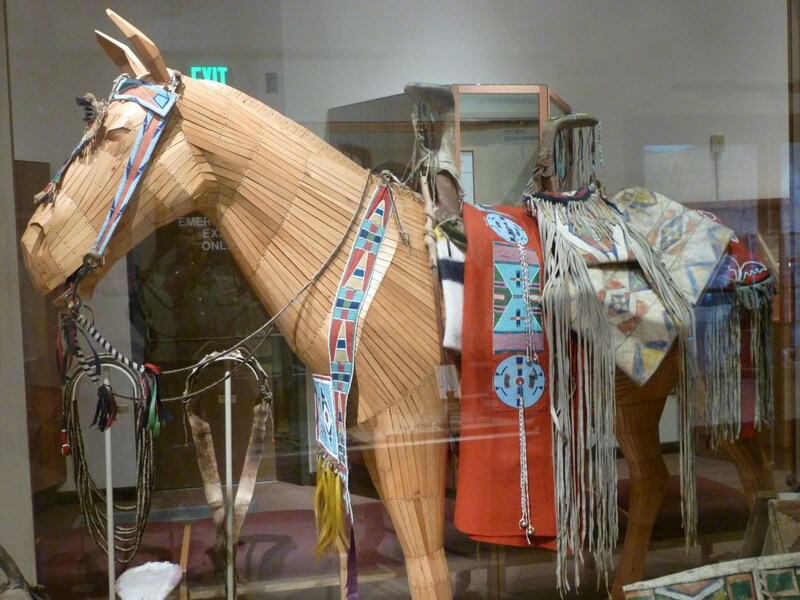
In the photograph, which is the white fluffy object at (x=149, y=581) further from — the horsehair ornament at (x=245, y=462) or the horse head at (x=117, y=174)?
the horse head at (x=117, y=174)

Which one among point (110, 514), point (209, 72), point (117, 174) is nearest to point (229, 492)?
point (110, 514)

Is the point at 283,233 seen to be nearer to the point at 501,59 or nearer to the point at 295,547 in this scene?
the point at 501,59

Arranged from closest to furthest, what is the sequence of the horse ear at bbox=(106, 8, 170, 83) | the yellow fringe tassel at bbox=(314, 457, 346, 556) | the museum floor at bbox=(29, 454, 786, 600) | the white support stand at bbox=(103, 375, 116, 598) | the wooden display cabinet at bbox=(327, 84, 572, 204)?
the horse ear at bbox=(106, 8, 170, 83)
the yellow fringe tassel at bbox=(314, 457, 346, 556)
the white support stand at bbox=(103, 375, 116, 598)
the wooden display cabinet at bbox=(327, 84, 572, 204)
the museum floor at bbox=(29, 454, 786, 600)

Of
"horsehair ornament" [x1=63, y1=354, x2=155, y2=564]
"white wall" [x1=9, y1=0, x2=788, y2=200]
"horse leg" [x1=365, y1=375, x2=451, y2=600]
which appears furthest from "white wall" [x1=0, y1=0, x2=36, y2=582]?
"horse leg" [x1=365, y1=375, x2=451, y2=600]

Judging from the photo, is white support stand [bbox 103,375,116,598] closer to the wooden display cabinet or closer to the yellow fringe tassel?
the yellow fringe tassel

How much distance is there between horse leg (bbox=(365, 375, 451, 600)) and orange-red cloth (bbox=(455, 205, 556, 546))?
0.06m

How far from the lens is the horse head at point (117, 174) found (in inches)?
53.2

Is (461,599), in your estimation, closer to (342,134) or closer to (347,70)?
(342,134)

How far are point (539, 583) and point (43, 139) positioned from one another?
61.7 inches

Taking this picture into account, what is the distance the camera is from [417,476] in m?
1.43

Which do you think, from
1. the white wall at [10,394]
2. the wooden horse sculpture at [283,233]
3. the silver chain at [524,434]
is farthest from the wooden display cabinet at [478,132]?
the white wall at [10,394]

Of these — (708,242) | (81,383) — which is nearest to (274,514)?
(81,383)

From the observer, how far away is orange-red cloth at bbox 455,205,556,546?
1.46 meters

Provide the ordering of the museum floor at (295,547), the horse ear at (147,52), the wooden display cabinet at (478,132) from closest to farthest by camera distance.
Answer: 1. the horse ear at (147,52)
2. the wooden display cabinet at (478,132)
3. the museum floor at (295,547)
